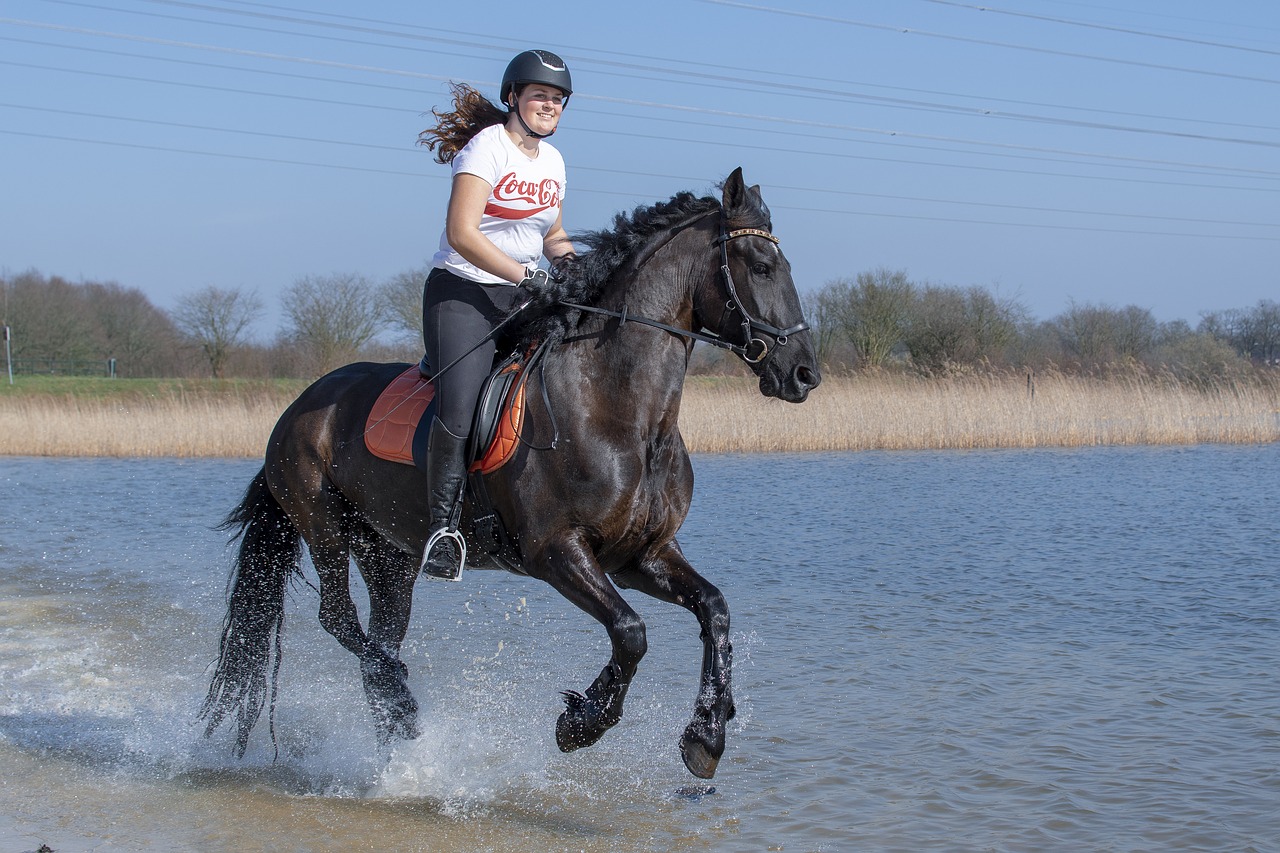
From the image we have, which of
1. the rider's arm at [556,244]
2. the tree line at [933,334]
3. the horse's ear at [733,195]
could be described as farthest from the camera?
the tree line at [933,334]

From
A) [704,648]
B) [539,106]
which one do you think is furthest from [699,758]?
[539,106]

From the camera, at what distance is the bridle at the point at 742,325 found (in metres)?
4.57

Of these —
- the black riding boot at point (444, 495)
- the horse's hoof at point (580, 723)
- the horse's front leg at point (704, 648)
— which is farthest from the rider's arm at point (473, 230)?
the horse's hoof at point (580, 723)

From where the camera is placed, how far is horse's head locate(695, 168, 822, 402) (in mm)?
4539

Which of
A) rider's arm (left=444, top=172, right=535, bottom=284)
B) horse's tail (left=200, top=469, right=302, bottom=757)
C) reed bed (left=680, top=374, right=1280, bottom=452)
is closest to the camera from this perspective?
rider's arm (left=444, top=172, right=535, bottom=284)

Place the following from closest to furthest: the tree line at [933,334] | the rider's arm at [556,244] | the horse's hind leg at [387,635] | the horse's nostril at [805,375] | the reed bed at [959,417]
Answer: the horse's nostril at [805,375] < the rider's arm at [556,244] < the horse's hind leg at [387,635] < the reed bed at [959,417] < the tree line at [933,334]

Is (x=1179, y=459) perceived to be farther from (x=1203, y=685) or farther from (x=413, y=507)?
(x=413, y=507)

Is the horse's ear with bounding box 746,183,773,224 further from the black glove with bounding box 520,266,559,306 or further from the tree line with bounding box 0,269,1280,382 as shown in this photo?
the tree line with bounding box 0,269,1280,382

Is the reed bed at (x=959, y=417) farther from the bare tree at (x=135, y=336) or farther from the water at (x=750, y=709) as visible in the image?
the bare tree at (x=135, y=336)

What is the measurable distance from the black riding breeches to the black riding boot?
8 centimetres

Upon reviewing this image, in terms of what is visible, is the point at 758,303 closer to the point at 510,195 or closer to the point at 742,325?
the point at 742,325

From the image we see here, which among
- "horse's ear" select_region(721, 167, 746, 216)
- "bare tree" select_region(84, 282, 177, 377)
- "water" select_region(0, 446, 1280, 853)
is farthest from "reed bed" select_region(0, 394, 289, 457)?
"bare tree" select_region(84, 282, 177, 377)

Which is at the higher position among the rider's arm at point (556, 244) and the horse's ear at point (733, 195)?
the horse's ear at point (733, 195)

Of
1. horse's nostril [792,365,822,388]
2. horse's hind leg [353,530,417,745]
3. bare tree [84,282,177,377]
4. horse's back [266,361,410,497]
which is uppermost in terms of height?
horse's nostril [792,365,822,388]
